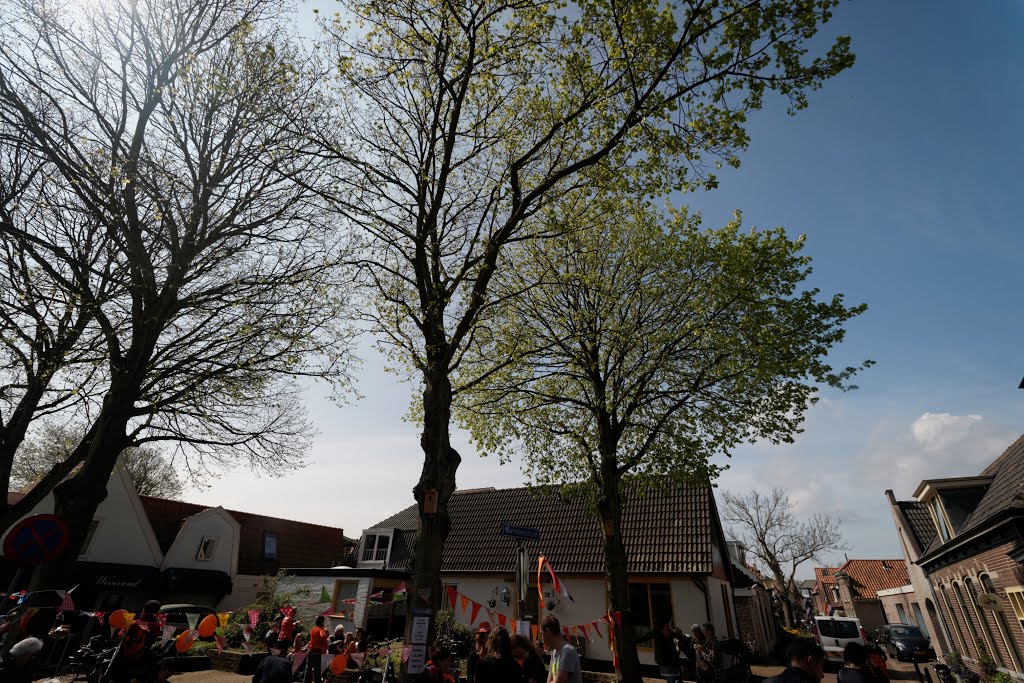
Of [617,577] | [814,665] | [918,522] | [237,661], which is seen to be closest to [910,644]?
[918,522]

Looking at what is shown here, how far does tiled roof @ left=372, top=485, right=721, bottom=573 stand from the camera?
1958cm

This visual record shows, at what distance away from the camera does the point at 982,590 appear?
1476 cm

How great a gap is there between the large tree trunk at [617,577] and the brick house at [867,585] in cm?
4907

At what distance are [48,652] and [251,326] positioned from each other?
27.3 feet

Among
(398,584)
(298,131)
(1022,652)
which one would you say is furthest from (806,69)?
(398,584)

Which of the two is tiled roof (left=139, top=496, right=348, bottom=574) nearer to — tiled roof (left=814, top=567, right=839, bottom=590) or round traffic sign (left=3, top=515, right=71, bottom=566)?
round traffic sign (left=3, top=515, right=71, bottom=566)

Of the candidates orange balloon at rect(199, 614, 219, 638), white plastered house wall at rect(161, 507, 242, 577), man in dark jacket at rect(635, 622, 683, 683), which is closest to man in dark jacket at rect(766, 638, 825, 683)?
man in dark jacket at rect(635, 622, 683, 683)

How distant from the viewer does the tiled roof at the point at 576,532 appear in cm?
1958

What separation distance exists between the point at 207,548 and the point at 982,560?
3226 centimetres

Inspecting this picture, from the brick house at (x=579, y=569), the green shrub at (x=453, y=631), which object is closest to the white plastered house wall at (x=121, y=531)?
the brick house at (x=579, y=569)

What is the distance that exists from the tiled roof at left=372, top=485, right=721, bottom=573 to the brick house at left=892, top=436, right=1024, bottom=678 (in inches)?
297

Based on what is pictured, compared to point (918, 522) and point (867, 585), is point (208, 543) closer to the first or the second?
point (918, 522)

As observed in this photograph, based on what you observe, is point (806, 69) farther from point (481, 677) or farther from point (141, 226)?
point (141, 226)

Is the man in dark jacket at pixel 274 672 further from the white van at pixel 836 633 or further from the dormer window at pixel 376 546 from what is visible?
the white van at pixel 836 633
